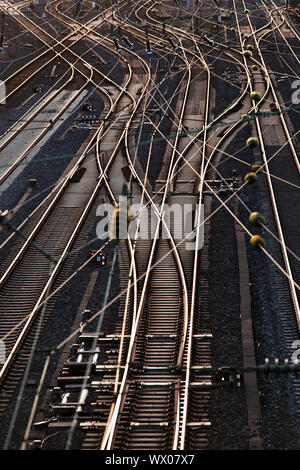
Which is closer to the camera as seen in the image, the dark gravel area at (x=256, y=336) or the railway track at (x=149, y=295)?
the dark gravel area at (x=256, y=336)

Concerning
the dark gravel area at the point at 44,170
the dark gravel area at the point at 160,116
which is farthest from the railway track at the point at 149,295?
the dark gravel area at the point at 44,170

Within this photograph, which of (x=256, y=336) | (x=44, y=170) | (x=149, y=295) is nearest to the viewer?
(x=256, y=336)

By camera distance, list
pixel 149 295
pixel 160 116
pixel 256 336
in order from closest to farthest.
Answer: pixel 256 336 < pixel 149 295 < pixel 160 116

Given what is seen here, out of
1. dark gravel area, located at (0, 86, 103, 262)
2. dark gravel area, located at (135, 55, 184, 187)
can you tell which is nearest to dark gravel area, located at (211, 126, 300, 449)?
dark gravel area, located at (135, 55, 184, 187)

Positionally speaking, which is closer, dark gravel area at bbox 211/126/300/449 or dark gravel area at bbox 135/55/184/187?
dark gravel area at bbox 211/126/300/449

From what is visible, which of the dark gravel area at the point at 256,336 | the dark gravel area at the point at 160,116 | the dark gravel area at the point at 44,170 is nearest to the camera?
the dark gravel area at the point at 256,336

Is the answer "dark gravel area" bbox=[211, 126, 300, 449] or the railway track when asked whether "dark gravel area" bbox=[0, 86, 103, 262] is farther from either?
"dark gravel area" bbox=[211, 126, 300, 449]

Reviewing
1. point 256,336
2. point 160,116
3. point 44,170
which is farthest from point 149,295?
point 160,116

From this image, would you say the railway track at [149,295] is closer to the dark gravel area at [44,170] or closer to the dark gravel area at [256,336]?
the dark gravel area at [256,336]

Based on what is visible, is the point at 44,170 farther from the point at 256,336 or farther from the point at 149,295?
the point at 256,336

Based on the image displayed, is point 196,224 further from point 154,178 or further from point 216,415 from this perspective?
point 216,415

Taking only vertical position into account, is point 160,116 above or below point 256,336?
above

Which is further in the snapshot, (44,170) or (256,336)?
(44,170)

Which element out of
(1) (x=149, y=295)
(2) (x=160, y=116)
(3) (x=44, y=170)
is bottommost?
(1) (x=149, y=295)
